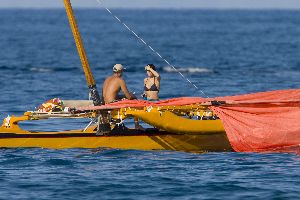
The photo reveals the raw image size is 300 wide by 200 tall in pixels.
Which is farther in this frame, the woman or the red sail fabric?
the woman

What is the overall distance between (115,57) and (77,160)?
5617 centimetres

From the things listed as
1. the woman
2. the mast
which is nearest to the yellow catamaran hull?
the mast

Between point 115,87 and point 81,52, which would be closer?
point 81,52

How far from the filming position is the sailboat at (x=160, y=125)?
27.9 metres

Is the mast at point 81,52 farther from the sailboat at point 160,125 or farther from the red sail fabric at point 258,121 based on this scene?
the red sail fabric at point 258,121

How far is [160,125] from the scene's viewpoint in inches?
1089

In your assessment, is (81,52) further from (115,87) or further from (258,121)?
(258,121)

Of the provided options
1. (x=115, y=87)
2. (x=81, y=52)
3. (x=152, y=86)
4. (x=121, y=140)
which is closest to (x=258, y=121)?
(x=152, y=86)

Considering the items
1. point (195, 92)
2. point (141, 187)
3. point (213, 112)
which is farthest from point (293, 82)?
point (141, 187)

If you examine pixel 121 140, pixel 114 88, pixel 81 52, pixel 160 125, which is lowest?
pixel 121 140

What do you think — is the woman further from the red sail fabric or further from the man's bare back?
the red sail fabric

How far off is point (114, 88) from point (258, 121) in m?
4.05

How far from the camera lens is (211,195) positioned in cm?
2342

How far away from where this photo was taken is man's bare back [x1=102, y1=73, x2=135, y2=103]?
1141 inches
